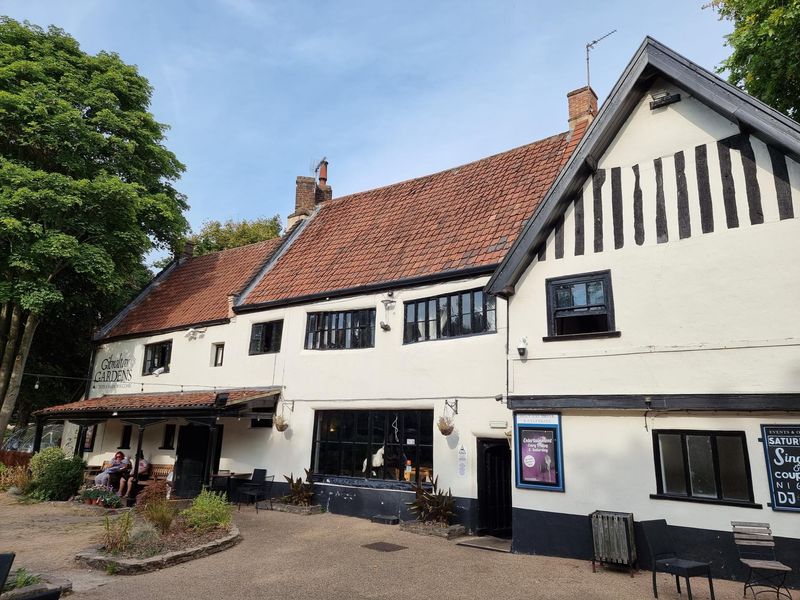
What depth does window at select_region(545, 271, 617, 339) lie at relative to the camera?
10.2 meters

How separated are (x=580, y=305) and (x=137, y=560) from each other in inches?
357

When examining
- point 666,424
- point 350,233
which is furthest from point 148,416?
point 666,424

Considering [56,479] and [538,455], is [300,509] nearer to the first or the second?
[538,455]

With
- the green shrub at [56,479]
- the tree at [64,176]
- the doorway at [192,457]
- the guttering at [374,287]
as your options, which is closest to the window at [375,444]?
the guttering at [374,287]

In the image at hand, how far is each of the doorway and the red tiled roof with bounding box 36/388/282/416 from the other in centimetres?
142

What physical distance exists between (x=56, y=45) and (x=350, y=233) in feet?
46.1

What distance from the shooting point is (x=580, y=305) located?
409 inches

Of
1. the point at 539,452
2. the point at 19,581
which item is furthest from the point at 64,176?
the point at 539,452

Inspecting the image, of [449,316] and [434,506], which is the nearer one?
[434,506]

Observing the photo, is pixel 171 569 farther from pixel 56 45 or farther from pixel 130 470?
pixel 56 45

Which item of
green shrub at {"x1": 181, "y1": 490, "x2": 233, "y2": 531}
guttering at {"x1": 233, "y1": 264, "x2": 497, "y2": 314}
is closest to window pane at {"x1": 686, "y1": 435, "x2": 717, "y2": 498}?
guttering at {"x1": 233, "y1": 264, "x2": 497, "y2": 314}

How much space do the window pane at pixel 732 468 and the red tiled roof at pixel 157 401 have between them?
11.6 m

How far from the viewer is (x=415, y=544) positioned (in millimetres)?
10633

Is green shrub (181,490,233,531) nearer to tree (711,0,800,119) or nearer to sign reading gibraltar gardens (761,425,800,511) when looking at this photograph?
sign reading gibraltar gardens (761,425,800,511)
